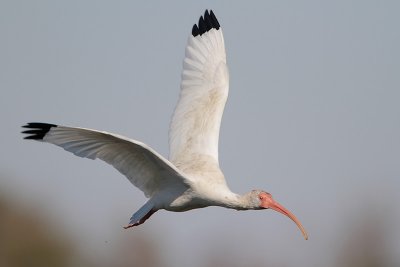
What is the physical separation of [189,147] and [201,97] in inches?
43.6

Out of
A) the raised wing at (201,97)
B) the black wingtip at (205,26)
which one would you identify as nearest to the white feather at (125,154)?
the raised wing at (201,97)

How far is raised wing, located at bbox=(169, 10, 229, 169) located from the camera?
21250 millimetres

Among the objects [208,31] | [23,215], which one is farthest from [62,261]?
[208,31]

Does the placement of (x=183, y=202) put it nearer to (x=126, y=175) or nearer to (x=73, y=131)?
(x=126, y=175)

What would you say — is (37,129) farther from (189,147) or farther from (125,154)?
(189,147)

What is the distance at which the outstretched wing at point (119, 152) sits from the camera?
18.6 meters

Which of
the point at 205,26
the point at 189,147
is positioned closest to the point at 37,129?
the point at 189,147

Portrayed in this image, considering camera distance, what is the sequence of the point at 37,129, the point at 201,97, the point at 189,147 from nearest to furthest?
the point at 37,129 → the point at 189,147 → the point at 201,97

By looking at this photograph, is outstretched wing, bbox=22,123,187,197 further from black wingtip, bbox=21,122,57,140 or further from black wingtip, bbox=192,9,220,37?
black wingtip, bbox=192,9,220,37

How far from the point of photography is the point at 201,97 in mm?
22000

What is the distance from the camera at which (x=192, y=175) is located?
2003 cm

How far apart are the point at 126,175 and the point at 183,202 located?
912 mm

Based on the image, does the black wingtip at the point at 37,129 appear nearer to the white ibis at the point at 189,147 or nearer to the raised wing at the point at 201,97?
the white ibis at the point at 189,147

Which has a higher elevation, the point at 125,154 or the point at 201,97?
the point at 201,97
